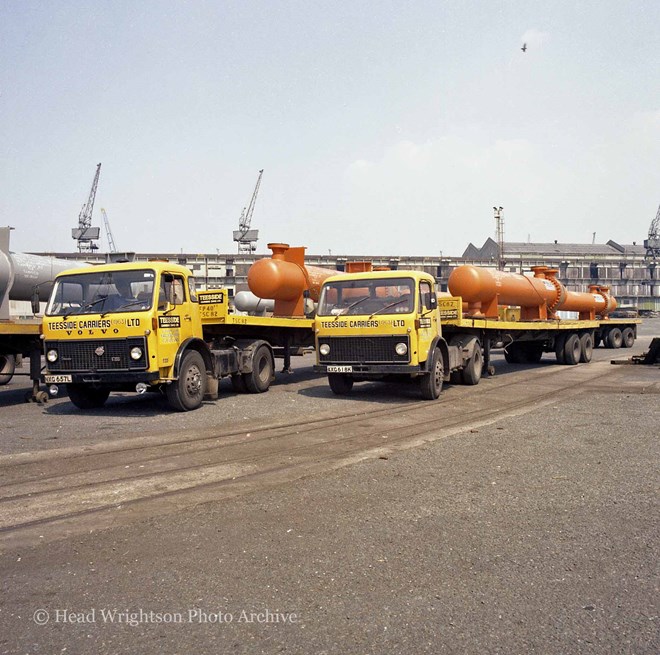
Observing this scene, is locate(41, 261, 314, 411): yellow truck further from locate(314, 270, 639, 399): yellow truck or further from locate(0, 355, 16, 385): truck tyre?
locate(0, 355, 16, 385): truck tyre

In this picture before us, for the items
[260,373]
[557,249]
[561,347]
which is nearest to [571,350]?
[561,347]

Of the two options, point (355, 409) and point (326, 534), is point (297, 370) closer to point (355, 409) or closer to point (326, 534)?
point (355, 409)

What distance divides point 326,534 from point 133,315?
691 centimetres

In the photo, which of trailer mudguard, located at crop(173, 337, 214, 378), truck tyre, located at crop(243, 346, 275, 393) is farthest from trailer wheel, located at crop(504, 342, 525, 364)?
trailer mudguard, located at crop(173, 337, 214, 378)

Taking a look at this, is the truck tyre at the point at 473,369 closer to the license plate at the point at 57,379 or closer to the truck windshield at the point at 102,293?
the truck windshield at the point at 102,293

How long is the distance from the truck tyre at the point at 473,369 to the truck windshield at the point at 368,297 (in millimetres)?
3450

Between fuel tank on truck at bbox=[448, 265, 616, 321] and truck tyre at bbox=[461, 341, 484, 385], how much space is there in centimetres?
132

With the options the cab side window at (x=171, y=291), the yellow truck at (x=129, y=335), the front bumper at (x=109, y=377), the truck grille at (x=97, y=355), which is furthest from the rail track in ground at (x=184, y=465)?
the cab side window at (x=171, y=291)

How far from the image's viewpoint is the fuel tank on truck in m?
17.4

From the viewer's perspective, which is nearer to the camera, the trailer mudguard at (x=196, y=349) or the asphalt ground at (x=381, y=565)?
the asphalt ground at (x=381, y=565)

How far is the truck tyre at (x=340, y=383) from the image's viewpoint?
13.7 metres

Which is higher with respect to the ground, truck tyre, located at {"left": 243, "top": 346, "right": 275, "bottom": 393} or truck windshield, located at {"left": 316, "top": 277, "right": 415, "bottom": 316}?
truck windshield, located at {"left": 316, "top": 277, "right": 415, "bottom": 316}

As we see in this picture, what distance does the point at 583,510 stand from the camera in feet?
18.5

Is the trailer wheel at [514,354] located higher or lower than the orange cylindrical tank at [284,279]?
lower
